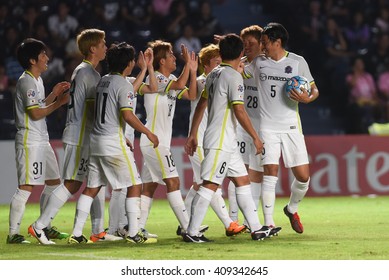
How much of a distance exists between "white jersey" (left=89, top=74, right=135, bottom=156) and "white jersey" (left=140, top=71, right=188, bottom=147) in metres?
0.74

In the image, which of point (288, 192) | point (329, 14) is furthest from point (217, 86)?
point (329, 14)

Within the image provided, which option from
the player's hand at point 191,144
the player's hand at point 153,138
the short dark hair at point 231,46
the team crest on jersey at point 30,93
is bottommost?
the player's hand at point 191,144

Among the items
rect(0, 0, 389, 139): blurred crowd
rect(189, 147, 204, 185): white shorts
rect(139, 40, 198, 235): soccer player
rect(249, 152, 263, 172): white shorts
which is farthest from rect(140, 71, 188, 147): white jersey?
rect(0, 0, 389, 139): blurred crowd

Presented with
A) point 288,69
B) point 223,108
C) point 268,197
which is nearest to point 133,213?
point 223,108

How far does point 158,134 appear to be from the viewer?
36.1ft

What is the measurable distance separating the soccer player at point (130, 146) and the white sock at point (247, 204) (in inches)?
41.2

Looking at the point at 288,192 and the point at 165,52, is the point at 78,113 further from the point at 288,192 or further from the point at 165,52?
the point at 288,192

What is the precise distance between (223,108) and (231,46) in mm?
597

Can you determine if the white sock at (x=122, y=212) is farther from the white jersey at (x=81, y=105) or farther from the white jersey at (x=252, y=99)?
the white jersey at (x=252, y=99)

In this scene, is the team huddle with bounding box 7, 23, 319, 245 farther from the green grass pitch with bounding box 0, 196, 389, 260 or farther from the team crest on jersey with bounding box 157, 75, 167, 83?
the green grass pitch with bounding box 0, 196, 389, 260

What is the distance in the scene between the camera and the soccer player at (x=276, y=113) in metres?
10.9

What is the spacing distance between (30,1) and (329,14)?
603 centimetres

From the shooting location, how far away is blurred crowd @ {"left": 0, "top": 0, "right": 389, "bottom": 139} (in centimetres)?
1950

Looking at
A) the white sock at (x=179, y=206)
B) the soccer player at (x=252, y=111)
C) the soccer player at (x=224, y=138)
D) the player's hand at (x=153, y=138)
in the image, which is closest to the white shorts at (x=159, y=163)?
the white sock at (x=179, y=206)
